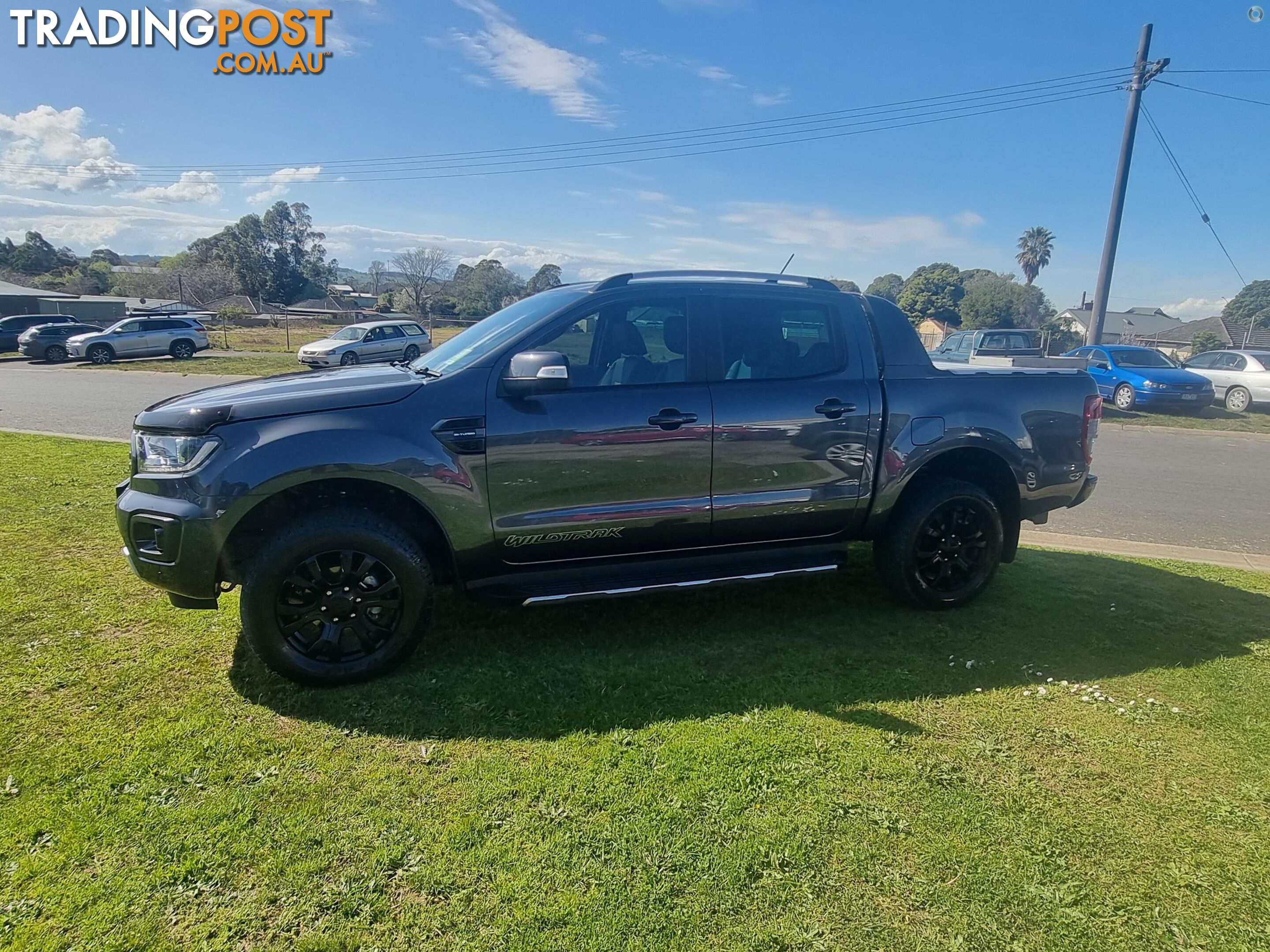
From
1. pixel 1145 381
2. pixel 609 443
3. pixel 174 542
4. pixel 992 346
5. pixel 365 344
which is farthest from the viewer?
pixel 365 344

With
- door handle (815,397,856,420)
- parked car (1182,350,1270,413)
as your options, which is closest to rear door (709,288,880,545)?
door handle (815,397,856,420)

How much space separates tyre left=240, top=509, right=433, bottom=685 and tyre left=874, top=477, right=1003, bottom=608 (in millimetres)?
2645

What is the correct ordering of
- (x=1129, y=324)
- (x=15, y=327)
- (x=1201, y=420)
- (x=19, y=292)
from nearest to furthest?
(x=1201, y=420)
(x=15, y=327)
(x=19, y=292)
(x=1129, y=324)

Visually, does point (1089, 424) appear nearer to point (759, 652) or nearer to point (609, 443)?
point (759, 652)

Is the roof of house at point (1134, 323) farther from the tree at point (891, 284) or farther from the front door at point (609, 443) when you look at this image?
the front door at point (609, 443)

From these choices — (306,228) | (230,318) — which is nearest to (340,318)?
(230,318)

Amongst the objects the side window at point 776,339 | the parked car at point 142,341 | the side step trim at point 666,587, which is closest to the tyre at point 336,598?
the side step trim at point 666,587

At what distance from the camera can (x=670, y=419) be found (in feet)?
11.9

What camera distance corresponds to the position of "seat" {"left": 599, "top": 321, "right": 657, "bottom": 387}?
12.2 feet

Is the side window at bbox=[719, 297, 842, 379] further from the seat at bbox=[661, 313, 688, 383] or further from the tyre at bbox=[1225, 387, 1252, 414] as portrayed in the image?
the tyre at bbox=[1225, 387, 1252, 414]

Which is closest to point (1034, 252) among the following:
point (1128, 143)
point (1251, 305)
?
point (1251, 305)

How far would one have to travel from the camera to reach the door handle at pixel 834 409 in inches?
154

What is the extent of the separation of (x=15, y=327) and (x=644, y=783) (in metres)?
34.6

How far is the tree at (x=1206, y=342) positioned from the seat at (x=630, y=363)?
47791mm
